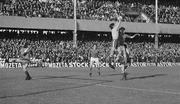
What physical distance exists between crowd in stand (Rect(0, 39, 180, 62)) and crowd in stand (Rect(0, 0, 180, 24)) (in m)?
3.52

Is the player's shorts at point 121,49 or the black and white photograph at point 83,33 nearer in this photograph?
the player's shorts at point 121,49

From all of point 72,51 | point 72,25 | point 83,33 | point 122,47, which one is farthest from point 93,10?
point 122,47

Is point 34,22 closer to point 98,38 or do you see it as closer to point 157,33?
point 98,38

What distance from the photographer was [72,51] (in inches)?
1746

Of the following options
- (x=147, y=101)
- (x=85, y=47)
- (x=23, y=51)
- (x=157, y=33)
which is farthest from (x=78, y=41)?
(x=147, y=101)

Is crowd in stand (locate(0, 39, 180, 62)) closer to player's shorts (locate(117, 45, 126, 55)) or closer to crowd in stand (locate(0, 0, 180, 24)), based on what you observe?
crowd in stand (locate(0, 0, 180, 24))

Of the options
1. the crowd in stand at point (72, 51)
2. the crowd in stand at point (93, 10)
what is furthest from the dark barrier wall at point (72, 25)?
the crowd in stand at point (72, 51)

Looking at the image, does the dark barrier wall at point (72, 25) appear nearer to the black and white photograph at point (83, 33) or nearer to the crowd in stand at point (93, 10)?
the black and white photograph at point (83, 33)

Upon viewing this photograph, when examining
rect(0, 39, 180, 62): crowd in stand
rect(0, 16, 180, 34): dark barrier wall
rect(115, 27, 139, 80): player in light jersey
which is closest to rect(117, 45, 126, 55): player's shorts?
rect(115, 27, 139, 80): player in light jersey

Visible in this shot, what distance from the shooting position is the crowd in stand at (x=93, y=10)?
46.8 meters

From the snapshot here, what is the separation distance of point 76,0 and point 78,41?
511cm

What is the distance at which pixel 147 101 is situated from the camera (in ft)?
35.1

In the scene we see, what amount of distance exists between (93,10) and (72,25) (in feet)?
11.5

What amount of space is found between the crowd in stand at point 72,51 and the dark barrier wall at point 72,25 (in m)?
2.22
